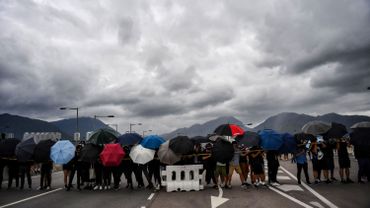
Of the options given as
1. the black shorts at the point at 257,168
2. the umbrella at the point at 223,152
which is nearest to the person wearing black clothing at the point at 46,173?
the umbrella at the point at 223,152

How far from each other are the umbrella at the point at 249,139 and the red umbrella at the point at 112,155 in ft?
15.6

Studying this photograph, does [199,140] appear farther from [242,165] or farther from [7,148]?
[7,148]

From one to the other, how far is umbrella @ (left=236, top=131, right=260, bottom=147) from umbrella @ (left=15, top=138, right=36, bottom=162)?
28.9 ft

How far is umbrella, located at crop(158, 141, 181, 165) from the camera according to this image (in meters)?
13.0

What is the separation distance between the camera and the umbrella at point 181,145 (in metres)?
13.0

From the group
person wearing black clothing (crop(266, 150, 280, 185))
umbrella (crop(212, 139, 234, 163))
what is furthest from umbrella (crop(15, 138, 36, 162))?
person wearing black clothing (crop(266, 150, 280, 185))

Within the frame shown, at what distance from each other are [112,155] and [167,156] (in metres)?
2.25

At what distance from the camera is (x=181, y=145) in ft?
42.8

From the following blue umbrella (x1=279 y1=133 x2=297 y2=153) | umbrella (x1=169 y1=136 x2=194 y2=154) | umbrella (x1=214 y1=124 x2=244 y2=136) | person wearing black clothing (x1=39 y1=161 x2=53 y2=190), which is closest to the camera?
umbrella (x1=169 y1=136 x2=194 y2=154)

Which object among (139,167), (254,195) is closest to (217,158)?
(254,195)

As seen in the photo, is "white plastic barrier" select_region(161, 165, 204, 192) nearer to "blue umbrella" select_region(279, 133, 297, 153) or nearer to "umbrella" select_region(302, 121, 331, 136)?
"blue umbrella" select_region(279, 133, 297, 153)

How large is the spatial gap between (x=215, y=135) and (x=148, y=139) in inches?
118

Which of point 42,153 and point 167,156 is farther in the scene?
point 42,153

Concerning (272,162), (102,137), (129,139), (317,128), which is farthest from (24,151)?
(317,128)
